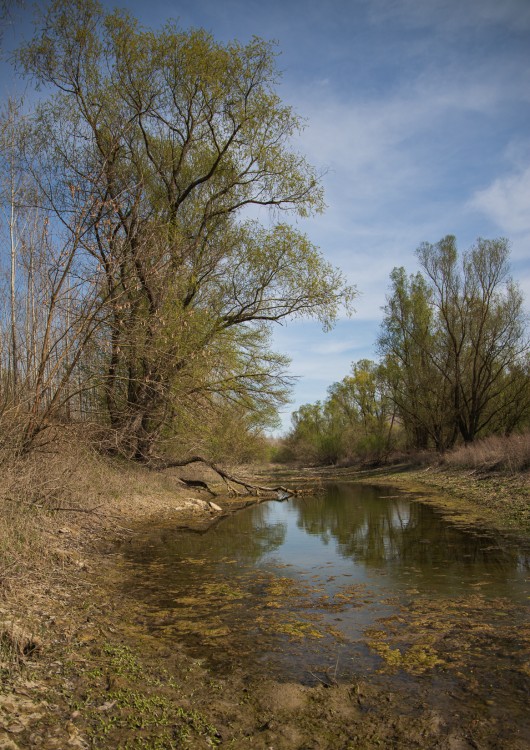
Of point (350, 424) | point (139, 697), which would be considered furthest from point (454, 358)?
point (139, 697)

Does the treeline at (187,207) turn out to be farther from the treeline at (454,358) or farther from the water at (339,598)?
the treeline at (454,358)

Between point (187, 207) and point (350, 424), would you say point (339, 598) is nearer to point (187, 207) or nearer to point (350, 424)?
point (187, 207)

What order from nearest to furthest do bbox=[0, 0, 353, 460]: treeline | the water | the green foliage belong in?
the water, bbox=[0, 0, 353, 460]: treeline, the green foliage

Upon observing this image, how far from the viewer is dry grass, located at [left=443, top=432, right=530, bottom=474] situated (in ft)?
57.0

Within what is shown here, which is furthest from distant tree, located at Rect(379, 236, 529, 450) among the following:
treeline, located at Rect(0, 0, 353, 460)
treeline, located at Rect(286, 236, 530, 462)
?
treeline, located at Rect(0, 0, 353, 460)

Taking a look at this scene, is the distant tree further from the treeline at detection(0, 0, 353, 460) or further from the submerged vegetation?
the treeline at detection(0, 0, 353, 460)

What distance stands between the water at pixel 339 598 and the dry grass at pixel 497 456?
742 cm

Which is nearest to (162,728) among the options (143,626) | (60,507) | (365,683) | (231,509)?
(365,683)

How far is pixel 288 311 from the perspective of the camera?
667 inches

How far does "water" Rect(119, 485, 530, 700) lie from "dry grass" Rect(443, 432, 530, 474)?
24.3ft

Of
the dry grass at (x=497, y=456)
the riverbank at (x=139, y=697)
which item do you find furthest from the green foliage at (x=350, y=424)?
the riverbank at (x=139, y=697)

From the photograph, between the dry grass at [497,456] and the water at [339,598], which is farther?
the dry grass at [497,456]

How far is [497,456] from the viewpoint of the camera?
810 inches

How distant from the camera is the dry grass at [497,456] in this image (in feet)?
57.0
